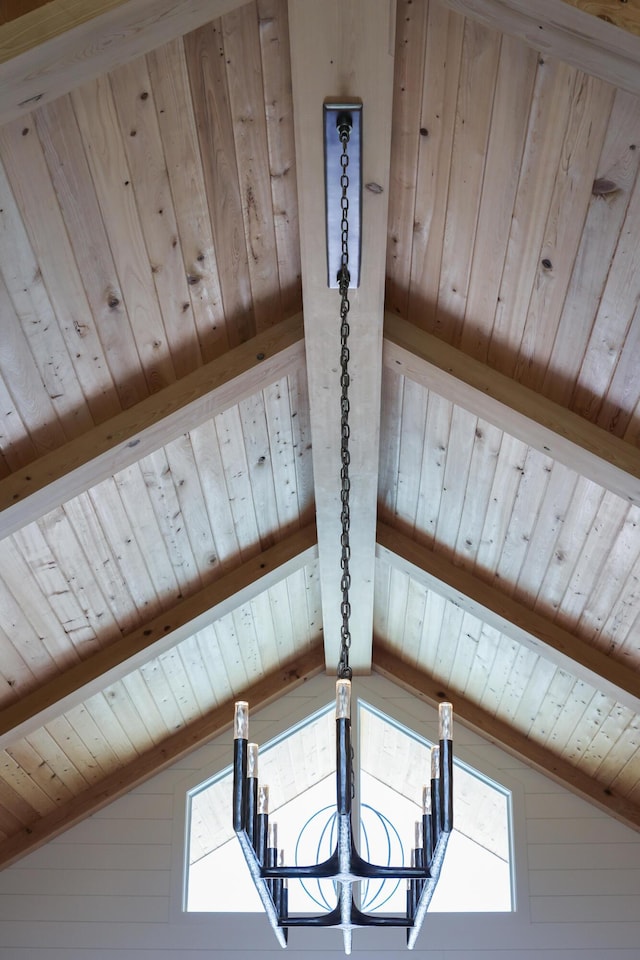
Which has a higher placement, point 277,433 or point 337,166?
point 277,433

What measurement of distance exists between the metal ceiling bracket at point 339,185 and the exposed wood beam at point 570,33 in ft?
1.24

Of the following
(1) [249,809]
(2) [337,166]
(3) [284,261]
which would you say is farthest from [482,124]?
(1) [249,809]

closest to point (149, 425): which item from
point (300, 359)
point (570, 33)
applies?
point (300, 359)

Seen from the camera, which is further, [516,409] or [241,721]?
[516,409]

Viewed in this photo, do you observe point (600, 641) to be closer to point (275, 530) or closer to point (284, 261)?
point (275, 530)

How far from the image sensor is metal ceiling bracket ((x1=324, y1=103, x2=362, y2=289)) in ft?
7.86

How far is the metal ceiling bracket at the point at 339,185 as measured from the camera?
7.86 ft

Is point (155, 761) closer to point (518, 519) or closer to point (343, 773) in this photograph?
point (518, 519)

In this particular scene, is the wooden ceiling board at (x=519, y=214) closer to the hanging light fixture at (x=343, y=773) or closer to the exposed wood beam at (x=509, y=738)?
the hanging light fixture at (x=343, y=773)

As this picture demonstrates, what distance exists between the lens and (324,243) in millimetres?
2781

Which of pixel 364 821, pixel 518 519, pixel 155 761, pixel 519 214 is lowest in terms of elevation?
pixel 364 821

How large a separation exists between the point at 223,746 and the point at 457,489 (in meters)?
2.71

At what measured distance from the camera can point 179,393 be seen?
3.43 metres

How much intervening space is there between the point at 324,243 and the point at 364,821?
4.03 m
